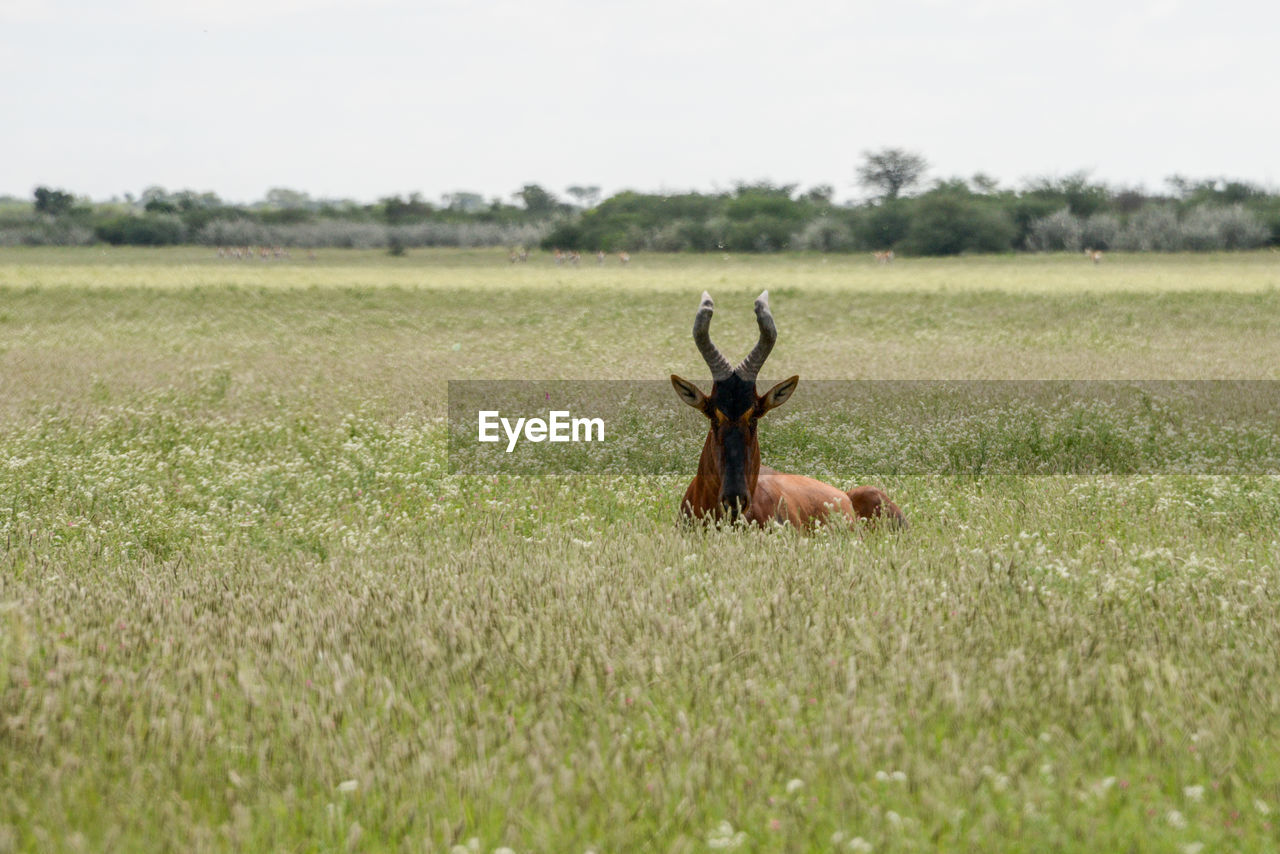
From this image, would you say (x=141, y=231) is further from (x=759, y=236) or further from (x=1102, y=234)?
(x=1102, y=234)

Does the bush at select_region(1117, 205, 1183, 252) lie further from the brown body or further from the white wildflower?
the white wildflower

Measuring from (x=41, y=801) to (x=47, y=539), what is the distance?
185 inches

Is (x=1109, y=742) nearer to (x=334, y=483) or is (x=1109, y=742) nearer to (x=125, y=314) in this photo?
(x=334, y=483)

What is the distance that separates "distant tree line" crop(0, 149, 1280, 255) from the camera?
86125mm

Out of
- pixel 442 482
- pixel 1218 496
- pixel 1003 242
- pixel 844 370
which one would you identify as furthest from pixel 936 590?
pixel 1003 242

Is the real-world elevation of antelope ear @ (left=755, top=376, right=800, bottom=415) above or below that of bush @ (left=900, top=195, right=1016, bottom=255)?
below

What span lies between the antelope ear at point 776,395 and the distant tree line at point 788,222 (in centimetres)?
8274

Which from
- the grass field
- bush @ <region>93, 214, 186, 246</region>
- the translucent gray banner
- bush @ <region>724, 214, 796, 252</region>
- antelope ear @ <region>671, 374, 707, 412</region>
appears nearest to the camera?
the grass field

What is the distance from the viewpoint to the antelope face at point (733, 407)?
786cm

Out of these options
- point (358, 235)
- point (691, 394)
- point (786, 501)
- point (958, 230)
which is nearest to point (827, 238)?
point (958, 230)

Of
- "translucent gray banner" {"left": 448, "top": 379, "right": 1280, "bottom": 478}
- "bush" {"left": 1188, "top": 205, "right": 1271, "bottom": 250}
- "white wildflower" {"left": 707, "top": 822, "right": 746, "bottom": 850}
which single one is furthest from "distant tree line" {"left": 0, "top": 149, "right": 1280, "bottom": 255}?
"white wildflower" {"left": 707, "top": 822, "right": 746, "bottom": 850}
